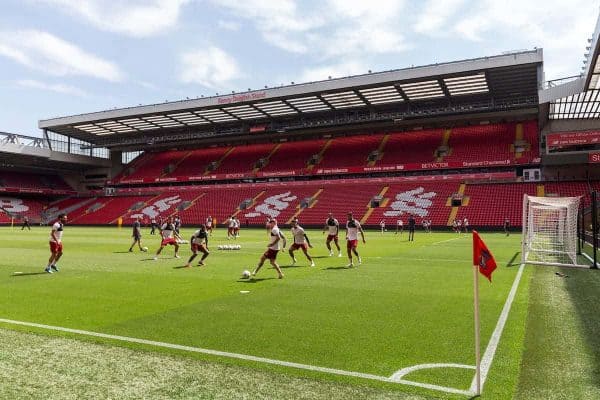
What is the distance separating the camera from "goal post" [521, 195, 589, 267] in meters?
18.4

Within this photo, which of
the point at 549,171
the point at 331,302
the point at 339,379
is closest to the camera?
the point at 339,379

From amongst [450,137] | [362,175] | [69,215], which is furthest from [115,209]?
[450,137]

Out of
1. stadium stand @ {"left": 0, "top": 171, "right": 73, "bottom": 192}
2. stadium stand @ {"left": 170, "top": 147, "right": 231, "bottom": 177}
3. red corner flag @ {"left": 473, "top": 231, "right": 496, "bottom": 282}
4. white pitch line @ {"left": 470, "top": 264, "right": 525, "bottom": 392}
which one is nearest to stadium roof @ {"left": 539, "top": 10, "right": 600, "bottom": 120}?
white pitch line @ {"left": 470, "top": 264, "right": 525, "bottom": 392}

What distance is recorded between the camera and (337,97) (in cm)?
5172

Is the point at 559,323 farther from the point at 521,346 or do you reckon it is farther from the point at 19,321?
the point at 19,321

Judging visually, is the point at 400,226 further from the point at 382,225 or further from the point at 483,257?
the point at 483,257

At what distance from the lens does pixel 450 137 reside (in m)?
57.2

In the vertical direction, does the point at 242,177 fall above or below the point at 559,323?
above

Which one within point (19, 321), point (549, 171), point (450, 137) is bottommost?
point (19, 321)

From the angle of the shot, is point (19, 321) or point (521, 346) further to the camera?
point (19, 321)

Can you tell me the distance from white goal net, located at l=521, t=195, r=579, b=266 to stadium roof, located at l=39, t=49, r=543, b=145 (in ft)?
67.9

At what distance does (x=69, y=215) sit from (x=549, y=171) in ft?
211

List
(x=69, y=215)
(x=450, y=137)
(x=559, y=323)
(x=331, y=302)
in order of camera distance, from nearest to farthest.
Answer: (x=559, y=323)
(x=331, y=302)
(x=450, y=137)
(x=69, y=215)

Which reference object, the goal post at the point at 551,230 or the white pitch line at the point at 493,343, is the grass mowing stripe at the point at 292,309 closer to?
the white pitch line at the point at 493,343
